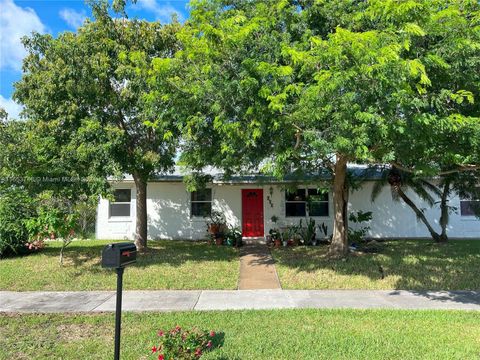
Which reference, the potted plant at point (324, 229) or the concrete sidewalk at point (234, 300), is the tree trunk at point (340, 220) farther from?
the potted plant at point (324, 229)

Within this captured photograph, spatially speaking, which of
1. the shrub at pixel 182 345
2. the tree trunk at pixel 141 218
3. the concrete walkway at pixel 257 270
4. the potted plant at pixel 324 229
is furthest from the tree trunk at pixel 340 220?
the shrub at pixel 182 345

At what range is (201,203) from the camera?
19.0 meters

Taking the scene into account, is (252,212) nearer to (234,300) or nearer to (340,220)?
(340,220)

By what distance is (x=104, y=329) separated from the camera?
650 cm

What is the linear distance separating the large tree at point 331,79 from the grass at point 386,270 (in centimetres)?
286

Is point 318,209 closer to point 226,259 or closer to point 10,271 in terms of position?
point 226,259

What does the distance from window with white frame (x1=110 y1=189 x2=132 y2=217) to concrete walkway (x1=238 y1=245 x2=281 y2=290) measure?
6452 millimetres

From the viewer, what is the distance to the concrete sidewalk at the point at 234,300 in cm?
782

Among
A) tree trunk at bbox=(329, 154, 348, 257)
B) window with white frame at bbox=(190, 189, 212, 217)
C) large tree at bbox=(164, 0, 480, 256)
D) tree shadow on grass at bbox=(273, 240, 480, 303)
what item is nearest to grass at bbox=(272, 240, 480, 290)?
tree shadow on grass at bbox=(273, 240, 480, 303)

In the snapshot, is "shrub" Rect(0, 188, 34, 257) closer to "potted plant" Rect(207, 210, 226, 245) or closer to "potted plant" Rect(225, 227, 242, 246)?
"potted plant" Rect(207, 210, 226, 245)

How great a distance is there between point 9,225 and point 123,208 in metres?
6.88

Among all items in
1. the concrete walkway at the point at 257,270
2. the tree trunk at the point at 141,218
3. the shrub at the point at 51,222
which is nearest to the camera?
the concrete walkway at the point at 257,270

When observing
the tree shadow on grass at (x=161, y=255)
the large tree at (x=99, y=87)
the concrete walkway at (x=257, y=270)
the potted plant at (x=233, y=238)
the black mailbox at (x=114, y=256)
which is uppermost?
the large tree at (x=99, y=87)

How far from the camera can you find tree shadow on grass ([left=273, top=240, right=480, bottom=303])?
379 inches
